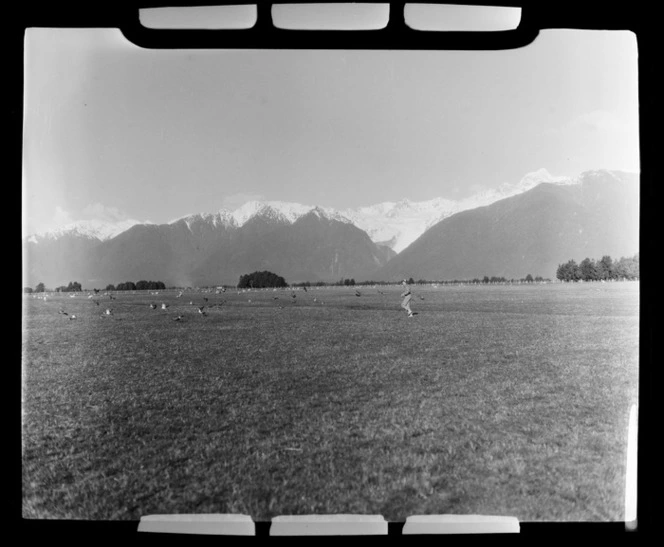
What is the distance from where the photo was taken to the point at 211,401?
467 cm

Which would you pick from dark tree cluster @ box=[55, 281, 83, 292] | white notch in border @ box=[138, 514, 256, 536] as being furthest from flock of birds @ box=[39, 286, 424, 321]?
white notch in border @ box=[138, 514, 256, 536]

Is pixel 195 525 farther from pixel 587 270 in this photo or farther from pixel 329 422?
pixel 587 270

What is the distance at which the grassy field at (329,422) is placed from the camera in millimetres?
2639

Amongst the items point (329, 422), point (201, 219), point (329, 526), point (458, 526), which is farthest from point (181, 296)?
point (458, 526)

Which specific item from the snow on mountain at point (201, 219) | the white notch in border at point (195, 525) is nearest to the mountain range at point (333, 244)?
the snow on mountain at point (201, 219)

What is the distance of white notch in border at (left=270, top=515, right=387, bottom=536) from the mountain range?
8003 millimetres

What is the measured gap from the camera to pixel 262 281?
54.1 feet

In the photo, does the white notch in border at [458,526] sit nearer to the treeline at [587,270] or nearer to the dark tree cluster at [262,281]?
the treeline at [587,270]

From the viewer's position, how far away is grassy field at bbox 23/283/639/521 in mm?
2639

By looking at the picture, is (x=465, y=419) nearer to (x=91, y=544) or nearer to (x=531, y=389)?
(x=531, y=389)

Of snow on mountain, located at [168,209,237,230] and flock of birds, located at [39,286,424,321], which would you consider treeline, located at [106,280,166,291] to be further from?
snow on mountain, located at [168,209,237,230]

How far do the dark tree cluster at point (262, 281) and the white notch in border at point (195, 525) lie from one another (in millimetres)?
14161

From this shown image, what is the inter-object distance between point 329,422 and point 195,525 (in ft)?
7.61
